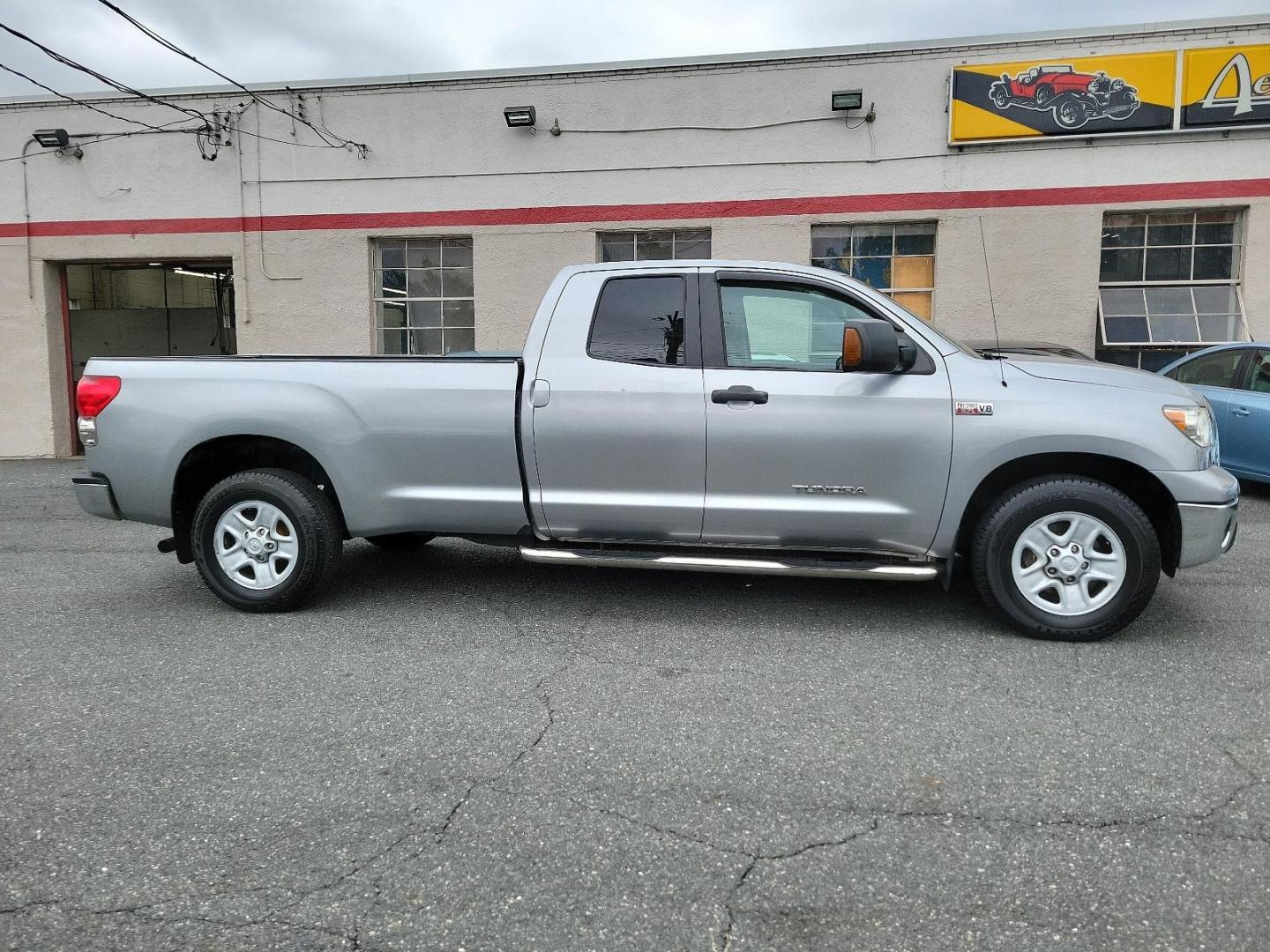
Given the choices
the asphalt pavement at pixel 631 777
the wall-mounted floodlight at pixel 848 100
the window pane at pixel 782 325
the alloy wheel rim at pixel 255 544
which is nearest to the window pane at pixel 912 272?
the wall-mounted floodlight at pixel 848 100

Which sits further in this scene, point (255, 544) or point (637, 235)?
point (637, 235)

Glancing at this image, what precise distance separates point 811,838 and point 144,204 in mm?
13994

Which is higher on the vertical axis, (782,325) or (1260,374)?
(782,325)

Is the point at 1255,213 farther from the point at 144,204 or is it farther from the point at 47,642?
the point at 144,204

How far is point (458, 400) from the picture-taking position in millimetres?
4793

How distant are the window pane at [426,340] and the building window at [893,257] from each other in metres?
5.38

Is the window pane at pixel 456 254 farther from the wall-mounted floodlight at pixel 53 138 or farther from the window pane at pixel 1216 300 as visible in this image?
the window pane at pixel 1216 300

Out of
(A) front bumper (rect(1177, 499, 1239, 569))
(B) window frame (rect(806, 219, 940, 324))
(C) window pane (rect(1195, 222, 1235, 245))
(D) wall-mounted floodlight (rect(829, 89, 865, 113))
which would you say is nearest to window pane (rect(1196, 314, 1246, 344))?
(C) window pane (rect(1195, 222, 1235, 245))

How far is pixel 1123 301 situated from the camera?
1130cm

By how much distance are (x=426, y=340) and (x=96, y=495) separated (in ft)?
27.0

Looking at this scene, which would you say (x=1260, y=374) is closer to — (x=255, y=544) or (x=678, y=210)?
(x=678, y=210)

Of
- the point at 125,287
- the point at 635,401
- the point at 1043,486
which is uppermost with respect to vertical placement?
the point at 125,287

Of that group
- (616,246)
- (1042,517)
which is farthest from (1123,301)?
(1042,517)

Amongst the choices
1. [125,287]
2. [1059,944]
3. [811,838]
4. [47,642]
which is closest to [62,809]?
[47,642]
